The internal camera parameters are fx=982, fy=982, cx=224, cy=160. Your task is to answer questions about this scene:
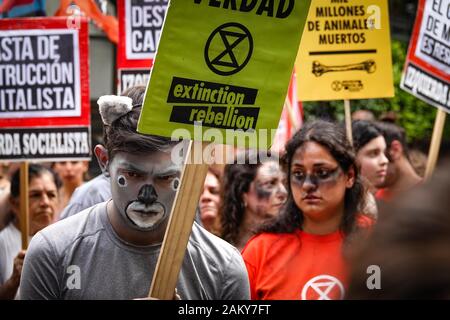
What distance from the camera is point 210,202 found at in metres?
7.12

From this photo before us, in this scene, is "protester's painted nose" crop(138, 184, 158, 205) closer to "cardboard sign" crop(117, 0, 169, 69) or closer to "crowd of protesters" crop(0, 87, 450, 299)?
"crowd of protesters" crop(0, 87, 450, 299)

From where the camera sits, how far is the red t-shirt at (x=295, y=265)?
432 centimetres

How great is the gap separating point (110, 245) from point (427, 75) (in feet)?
11.6

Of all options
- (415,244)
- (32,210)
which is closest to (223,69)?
(415,244)

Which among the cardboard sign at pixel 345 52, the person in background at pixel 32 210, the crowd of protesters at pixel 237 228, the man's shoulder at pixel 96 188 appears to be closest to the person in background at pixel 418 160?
the crowd of protesters at pixel 237 228

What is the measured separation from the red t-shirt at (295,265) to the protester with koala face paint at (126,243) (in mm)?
922

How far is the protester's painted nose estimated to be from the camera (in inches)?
133

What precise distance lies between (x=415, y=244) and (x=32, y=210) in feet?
17.2

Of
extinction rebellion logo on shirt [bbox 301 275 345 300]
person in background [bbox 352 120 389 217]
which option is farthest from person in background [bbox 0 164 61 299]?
person in background [bbox 352 120 389 217]

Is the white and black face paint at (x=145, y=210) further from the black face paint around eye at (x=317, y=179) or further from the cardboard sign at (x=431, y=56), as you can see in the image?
the cardboard sign at (x=431, y=56)

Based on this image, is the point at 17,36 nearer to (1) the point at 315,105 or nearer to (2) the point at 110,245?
(2) the point at 110,245

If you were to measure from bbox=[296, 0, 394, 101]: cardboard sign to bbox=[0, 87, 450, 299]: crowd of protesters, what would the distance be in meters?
0.62

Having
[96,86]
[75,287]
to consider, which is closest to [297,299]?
[75,287]

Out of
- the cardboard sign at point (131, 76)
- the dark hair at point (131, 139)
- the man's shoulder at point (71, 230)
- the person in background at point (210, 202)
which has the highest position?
the cardboard sign at point (131, 76)
